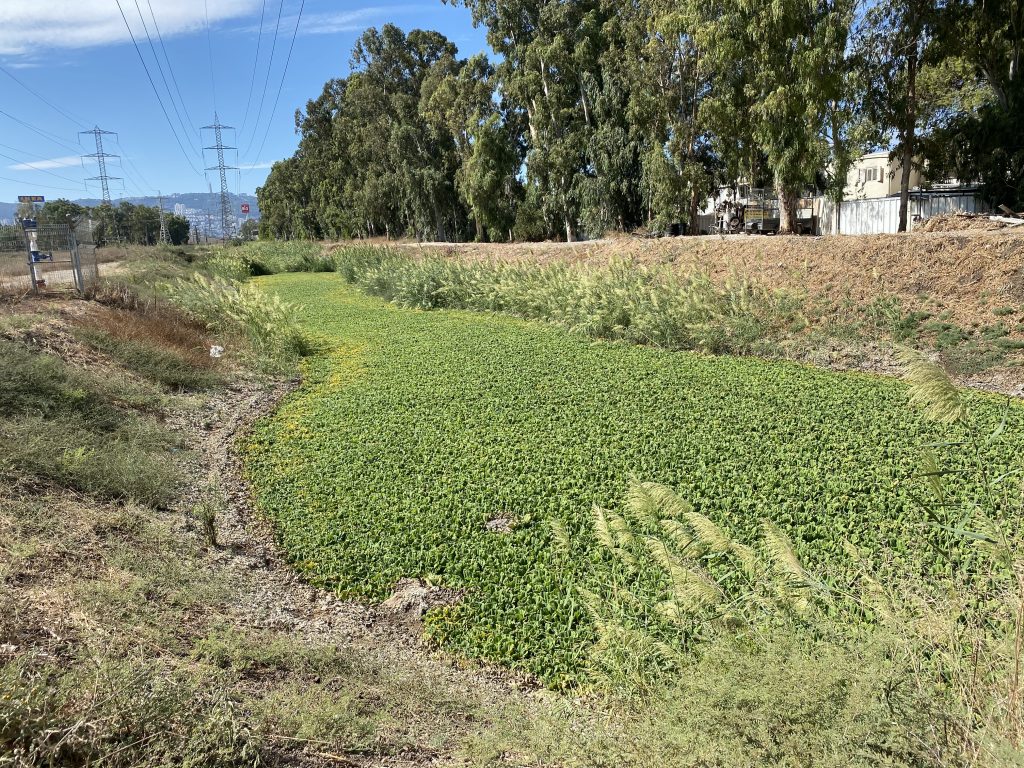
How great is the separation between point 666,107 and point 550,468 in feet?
66.1

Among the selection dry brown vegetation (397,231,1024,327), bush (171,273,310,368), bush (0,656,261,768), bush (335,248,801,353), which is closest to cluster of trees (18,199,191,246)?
bush (335,248,801,353)

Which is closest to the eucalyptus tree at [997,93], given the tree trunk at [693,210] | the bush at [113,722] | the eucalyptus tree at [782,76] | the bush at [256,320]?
the eucalyptus tree at [782,76]

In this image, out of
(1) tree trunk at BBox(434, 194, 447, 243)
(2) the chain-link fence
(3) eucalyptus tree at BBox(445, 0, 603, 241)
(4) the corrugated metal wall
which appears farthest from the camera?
(1) tree trunk at BBox(434, 194, 447, 243)

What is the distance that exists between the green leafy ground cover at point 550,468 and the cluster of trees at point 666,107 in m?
10.8

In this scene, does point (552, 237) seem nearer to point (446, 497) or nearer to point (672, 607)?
point (446, 497)

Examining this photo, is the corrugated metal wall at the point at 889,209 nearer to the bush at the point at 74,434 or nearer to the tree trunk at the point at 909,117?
the tree trunk at the point at 909,117

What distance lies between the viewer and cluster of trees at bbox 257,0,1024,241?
17.2 metres

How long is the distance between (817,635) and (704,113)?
19.7 m

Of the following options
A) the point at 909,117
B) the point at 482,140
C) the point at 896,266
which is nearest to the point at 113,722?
the point at 896,266

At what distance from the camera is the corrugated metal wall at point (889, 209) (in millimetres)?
20458

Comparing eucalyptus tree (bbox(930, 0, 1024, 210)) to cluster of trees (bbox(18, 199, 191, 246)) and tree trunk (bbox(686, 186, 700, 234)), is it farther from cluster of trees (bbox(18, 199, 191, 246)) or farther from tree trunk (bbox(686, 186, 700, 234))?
cluster of trees (bbox(18, 199, 191, 246))

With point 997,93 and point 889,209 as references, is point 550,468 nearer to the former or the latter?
point 889,209

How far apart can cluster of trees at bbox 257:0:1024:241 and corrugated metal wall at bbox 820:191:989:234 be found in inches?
31.5

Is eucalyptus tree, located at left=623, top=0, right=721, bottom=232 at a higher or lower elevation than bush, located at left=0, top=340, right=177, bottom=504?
higher
